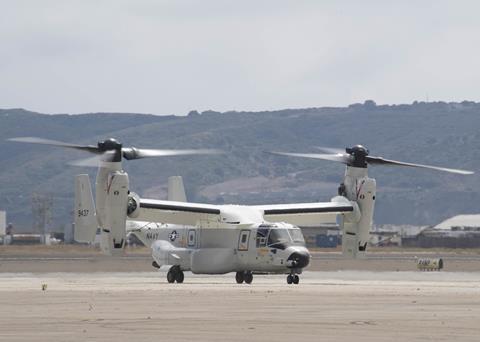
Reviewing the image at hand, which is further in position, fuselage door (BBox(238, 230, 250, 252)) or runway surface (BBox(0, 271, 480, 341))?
fuselage door (BBox(238, 230, 250, 252))

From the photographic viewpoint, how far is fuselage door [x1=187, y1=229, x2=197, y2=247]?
57.5 m

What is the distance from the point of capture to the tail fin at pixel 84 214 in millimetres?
59562

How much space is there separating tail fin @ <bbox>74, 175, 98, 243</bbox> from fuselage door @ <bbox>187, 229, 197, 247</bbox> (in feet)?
13.5

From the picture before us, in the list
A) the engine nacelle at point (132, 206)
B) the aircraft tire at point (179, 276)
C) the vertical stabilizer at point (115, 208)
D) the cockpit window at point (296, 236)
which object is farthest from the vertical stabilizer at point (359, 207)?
the vertical stabilizer at point (115, 208)

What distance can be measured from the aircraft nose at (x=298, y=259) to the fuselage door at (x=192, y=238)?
212 inches

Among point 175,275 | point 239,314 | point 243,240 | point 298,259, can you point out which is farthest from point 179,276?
point 239,314

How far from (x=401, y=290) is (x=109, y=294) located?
10301 mm

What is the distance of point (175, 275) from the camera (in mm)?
57406

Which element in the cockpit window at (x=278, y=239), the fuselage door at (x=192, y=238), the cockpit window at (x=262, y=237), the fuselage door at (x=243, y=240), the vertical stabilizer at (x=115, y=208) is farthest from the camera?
the fuselage door at (x=192, y=238)

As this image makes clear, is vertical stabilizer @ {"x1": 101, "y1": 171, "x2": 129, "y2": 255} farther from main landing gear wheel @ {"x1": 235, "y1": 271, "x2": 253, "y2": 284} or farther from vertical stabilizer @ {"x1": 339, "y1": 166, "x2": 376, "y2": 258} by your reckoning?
vertical stabilizer @ {"x1": 339, "y1": 166, "x2": 376, "y2": 258}

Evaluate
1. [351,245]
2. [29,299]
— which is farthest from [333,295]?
[351,245]

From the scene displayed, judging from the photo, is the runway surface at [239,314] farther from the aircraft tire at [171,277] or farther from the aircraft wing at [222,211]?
the aircraft tire at [171,277]

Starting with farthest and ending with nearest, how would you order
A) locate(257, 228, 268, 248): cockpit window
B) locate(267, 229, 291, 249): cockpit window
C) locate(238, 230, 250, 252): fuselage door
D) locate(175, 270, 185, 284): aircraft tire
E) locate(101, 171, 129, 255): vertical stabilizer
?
locate(175, 270, 185, 284): aircraft tire → locate(238, 230, 250, 252): fuselage door → locate(257, 228, 268, 248): cockpit window → locate(267, 229, 291, 249): cockpit window → locate(101, 171, 129, 255): vertical stabilizer

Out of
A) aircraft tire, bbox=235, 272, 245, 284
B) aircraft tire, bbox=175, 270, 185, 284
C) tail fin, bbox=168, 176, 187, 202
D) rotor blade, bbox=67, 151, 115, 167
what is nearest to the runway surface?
rotor blade, bbox=67, 151, 115, 167
